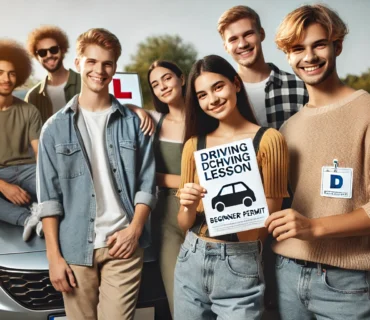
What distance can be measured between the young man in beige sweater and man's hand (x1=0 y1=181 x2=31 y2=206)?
925 millimetres

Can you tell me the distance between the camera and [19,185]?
1.74 meters

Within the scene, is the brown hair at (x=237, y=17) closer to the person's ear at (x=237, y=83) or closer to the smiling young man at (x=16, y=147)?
the person's ear at (x=237, y=83)

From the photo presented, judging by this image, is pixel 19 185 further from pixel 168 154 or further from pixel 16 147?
pixel 168 154

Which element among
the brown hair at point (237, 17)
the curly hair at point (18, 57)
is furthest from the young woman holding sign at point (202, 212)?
the curly hair at point (18, 57)

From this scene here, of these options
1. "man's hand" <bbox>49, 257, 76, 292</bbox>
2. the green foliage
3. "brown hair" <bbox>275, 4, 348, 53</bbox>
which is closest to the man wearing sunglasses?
"man's hand" <bbox>49, 257, 76, 292</bbox>

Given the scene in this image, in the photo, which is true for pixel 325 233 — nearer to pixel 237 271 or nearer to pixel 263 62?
pixel 237 271

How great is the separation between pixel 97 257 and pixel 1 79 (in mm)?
777

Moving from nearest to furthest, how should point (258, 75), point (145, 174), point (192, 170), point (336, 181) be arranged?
1. point (336, 181)
2. point (192, 170)
3. point (145, 174)
4. point (258, 75)

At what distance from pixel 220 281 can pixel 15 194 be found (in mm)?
855

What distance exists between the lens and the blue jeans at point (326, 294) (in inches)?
58.5

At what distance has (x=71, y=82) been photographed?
1.77m

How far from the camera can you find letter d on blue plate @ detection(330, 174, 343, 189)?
1546mm

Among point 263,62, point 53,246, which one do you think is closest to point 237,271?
point 53,246

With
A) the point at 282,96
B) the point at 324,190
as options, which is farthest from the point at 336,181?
the point at 282,96
